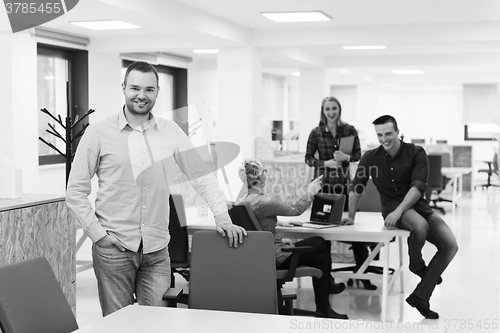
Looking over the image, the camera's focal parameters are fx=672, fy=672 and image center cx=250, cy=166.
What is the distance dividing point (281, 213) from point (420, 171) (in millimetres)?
1068

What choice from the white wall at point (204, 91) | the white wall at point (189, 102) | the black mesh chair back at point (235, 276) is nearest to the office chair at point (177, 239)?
the white wall at point (189, 102)

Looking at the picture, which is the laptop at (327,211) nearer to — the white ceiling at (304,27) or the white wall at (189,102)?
the white wall at (189,102)

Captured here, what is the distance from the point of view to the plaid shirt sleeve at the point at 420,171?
4637mm

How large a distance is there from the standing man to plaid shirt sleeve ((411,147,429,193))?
2.02 metres

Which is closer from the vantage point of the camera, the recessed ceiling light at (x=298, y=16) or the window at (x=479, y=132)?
the recessed ceiling light at (x=298, y=16)

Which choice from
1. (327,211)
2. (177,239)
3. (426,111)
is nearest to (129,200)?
(177,239)

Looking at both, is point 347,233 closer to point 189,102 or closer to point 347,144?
point 347,144

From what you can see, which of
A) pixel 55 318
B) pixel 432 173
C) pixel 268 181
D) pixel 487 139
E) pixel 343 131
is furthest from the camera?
pixel 487 139

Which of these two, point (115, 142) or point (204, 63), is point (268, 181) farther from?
point (204, 63)

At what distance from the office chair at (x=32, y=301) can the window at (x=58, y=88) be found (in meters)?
6.45

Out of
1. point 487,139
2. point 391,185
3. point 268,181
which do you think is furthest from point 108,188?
point 487,139

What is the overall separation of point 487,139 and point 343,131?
46.9 ft

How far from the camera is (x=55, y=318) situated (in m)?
2.40

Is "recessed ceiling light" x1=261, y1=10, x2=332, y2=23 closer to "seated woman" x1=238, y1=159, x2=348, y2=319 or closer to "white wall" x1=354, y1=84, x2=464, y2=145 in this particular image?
"seated woman" x1=238, y1=159, x2=348, y2=319
